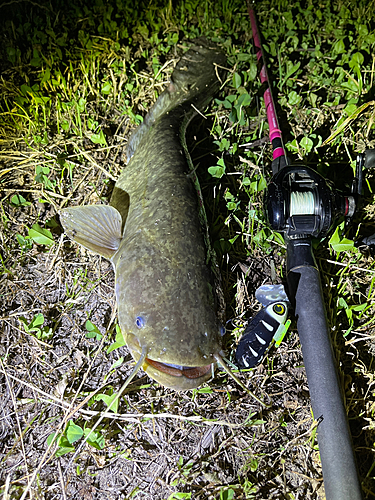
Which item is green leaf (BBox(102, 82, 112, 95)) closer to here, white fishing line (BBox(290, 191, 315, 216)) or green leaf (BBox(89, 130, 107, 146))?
green leaf (BBox(89, 130, 107, 146))

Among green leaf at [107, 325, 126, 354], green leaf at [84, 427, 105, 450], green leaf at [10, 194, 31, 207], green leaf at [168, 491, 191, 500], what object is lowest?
green leaf at [168, 491, 191, 500]

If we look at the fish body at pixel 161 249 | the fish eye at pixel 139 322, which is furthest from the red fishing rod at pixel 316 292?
the fish eye at pixel 139 322

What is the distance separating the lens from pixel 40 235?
283 cm

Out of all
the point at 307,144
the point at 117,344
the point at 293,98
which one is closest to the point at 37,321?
the point at 117,344

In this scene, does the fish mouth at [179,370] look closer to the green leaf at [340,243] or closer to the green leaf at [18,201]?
the green leaf at [340,243]

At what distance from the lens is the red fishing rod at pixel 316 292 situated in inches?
74.2

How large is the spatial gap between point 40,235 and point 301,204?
6.17ft

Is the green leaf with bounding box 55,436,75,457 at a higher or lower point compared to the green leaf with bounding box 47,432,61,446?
lower

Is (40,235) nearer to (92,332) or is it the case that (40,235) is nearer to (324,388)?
(92,332)

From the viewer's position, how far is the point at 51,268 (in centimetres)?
283

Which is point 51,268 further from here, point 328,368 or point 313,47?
point 313,47

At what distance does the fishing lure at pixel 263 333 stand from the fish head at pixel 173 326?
240mm

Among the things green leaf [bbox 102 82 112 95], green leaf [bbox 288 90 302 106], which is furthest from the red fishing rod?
green leaf [bbox 102 82 112 95]

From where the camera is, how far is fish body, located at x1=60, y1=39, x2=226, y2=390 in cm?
204
